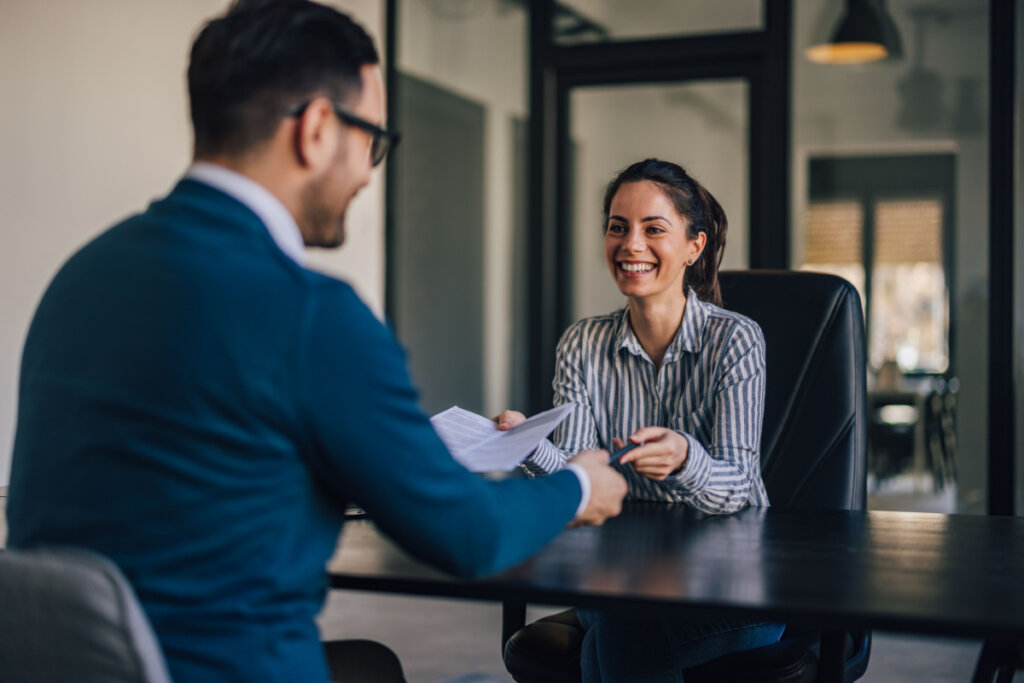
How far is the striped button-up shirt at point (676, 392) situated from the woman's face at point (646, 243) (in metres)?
0.07

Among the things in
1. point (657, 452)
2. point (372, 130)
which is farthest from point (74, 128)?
point (372, 130)

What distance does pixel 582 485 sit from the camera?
4.06ft

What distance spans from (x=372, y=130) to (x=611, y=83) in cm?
316

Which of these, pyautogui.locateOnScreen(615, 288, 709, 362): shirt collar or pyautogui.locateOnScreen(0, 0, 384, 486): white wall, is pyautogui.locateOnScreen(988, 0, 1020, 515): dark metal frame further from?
pyautogui.locateOnScreen(0, 0, 384, 486): white wall

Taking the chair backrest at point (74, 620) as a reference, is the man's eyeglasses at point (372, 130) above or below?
above

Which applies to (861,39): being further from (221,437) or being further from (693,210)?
(221,437)

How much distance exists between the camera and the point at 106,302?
0.97 m

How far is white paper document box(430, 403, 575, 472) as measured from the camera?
4.60 feet

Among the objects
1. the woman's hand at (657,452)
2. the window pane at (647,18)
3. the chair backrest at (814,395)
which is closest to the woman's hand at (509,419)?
the woman's hand at (657,452)

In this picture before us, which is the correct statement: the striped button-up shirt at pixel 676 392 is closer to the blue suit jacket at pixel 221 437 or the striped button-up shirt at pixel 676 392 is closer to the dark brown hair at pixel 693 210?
the dark brown hair at pixel 693 210

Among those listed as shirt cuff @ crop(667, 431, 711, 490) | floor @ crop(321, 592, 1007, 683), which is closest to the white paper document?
shirt cuff @ crop(667, 431, 711, 490)

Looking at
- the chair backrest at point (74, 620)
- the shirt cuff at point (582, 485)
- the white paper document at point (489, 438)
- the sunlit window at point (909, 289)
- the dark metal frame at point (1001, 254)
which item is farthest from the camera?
the sunlit window at point (909, 289)

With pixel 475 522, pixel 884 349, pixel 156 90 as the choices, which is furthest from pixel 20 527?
pixel 884 349

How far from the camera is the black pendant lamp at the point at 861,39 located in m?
3.81
